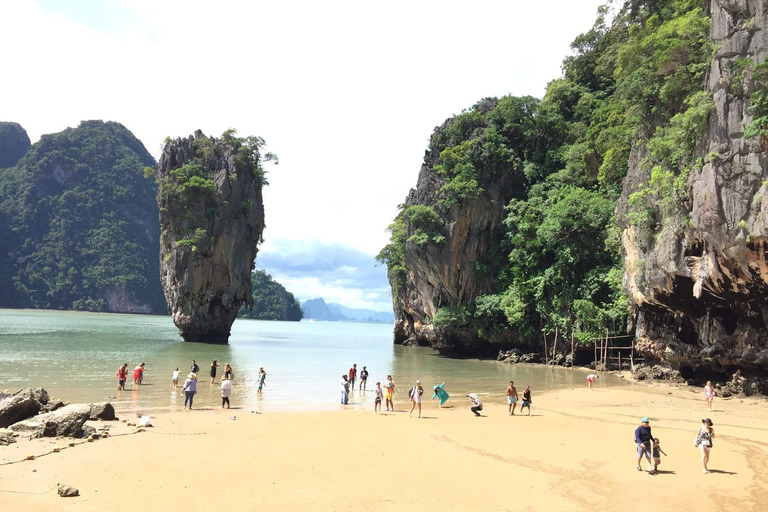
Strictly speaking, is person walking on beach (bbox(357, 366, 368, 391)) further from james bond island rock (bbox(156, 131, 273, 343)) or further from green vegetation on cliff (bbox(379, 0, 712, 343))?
james bond island rock (bbox(156, 131, 273, 343))

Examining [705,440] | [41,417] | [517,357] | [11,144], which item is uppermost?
[11,144]

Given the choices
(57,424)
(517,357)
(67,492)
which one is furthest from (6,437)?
(517,357)

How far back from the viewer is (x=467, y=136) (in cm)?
4381

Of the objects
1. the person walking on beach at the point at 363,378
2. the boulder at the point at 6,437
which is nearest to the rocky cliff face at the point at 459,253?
the person walking on beach at the point at 363,378

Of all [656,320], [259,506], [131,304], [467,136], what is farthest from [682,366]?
[131,304]

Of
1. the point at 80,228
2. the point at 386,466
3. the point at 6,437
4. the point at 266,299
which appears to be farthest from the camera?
the point at 266,299

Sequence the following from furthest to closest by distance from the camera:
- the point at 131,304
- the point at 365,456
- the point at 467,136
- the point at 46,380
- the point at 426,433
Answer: the point at 131,304
the point at 467,136
the point at 46,380
the point at 426,433
the point at 365,456

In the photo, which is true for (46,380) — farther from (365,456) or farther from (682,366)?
(682,366)

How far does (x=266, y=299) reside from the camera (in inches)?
6147

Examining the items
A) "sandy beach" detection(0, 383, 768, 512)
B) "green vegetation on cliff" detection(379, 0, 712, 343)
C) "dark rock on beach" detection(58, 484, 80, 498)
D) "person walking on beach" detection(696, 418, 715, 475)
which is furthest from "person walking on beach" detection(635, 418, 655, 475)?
"green vegetation on cliff" detection(379, 0, 712, 343)

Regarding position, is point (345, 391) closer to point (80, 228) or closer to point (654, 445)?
point (654, 445)

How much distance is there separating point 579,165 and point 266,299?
130988 mm

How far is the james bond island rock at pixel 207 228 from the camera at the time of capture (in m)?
50.7

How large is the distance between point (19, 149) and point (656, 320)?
18652cm
